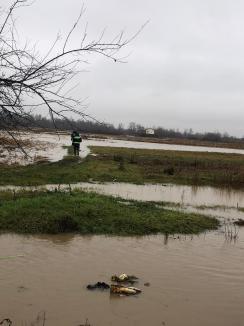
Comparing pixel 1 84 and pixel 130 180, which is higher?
pixel 1 84

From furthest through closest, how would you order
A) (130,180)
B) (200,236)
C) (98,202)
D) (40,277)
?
(130,180)
(98,202)
(200,236)
(40,277)

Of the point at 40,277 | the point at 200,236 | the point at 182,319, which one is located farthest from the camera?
the point at 200,236

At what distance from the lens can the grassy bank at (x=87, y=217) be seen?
10.7 m

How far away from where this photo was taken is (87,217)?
1147 cm

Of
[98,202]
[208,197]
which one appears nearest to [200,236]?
[98,202]

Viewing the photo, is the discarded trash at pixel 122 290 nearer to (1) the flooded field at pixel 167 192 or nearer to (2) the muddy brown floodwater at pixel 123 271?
(2) the muddy brown floodwater at pixel 123 271

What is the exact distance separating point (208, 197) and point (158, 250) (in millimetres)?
8729

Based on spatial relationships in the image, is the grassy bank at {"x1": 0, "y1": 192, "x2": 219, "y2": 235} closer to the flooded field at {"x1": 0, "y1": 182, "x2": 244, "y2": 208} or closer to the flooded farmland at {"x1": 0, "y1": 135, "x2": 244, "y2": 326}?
the flooded farmland at {"x1": 0, "y1": 135, "x2": 244, "y2": 326}

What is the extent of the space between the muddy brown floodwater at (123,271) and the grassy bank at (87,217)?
503 millimetres

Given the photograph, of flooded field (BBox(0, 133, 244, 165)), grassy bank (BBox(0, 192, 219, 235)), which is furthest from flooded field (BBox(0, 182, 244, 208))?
grassy bank (BBox(0, 192, 219, 235))

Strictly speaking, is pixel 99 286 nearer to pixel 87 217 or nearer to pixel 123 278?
pixel 123 278

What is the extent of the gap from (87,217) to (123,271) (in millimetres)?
3366

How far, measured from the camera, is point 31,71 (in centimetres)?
414

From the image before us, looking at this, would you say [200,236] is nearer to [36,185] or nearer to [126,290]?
[126,290]
